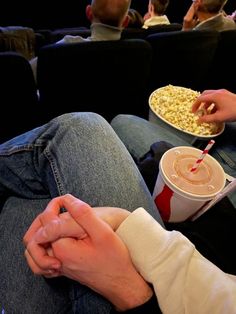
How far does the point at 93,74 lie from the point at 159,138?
0.49 meters

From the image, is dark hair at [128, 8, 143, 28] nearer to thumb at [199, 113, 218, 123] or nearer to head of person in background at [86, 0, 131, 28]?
head of person in background at [86, 0, 131, 28]

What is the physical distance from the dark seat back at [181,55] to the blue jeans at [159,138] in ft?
1.88

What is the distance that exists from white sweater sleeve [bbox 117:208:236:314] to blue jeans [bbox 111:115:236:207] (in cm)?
44

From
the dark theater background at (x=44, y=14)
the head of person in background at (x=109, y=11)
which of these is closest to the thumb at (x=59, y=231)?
the head of person in background at (x=109, y=11)

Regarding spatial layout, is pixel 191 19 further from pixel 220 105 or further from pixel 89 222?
pixel 89 222

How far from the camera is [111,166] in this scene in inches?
23.0

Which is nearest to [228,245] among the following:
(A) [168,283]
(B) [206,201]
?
(B) [206,201]

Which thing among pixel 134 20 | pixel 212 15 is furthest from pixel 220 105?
pixel 134 20

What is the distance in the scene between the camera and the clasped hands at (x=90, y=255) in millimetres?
414

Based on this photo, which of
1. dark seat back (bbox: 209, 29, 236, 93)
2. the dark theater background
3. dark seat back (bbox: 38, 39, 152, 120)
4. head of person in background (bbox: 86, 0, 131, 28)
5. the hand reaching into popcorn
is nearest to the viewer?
the hand reaching into popcorn

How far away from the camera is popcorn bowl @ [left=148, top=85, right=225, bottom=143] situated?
A: 3.01 ft

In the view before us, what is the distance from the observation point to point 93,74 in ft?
3.69

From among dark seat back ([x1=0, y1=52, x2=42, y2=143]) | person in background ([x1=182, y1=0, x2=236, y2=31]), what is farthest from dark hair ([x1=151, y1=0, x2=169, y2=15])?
dark seat back ([x1=0, y1=52, x2=42, y2=143])

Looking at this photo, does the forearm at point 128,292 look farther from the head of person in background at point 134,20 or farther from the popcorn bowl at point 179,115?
the head of person in background at point 134,20
